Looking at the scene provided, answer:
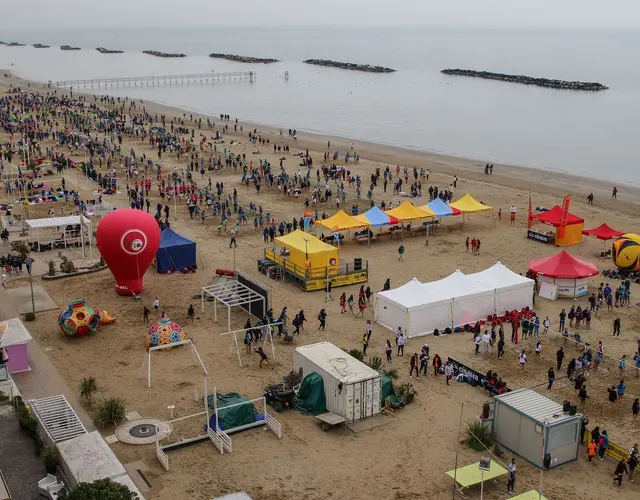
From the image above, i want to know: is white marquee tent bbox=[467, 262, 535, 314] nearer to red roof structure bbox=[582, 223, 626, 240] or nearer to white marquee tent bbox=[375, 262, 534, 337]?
white marquee tent bbox=[375, 262, 534, 337]

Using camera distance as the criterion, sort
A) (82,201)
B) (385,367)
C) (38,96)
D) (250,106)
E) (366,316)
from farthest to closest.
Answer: (250,106) → (38,96) → (82,201) → (366,316) → (385,367)

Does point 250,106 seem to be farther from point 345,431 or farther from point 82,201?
point 345,431

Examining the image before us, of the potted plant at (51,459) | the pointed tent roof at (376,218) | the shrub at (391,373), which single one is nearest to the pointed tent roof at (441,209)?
the pointed tent roof at (376,218)

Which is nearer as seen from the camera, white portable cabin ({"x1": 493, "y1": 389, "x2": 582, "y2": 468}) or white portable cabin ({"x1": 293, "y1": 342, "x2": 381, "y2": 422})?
white portable cabin ({"x1": 493, "y1": 389, "x2": 582, "y2": 468})

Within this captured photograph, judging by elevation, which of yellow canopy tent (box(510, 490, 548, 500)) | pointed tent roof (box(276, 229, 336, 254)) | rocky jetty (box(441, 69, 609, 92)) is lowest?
yellow canopy tent (box(510, 490, 548, 500))

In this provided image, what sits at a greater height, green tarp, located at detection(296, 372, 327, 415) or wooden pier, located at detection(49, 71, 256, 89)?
green tarp, located at detection(296, 372, 327, 415)

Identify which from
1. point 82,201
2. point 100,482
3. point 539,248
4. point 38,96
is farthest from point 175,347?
point 38,96

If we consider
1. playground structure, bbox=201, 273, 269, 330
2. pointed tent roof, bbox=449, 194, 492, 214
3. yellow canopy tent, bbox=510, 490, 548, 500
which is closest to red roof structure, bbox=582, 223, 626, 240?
pointed tent roof, bbox=449, 194, 492, 214
